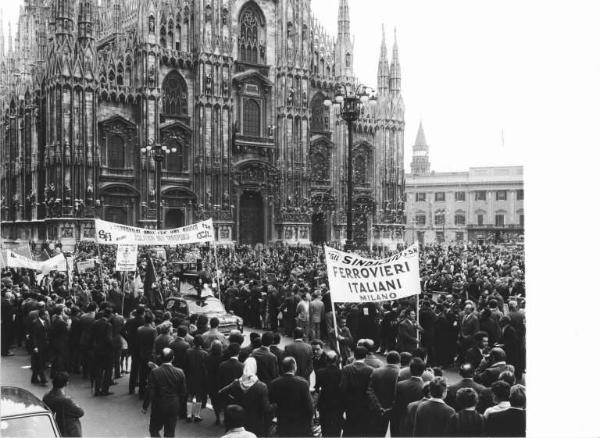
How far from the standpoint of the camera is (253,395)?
842cm

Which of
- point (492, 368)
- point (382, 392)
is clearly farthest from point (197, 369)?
point (492, 368)

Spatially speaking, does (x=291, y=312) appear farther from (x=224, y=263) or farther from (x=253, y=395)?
(x=224, y=263)

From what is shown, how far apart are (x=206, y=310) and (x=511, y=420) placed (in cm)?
1169

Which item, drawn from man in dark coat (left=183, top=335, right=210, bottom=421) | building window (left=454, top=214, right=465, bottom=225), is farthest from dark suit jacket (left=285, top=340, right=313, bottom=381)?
building window (left=454, top=214, right=465, bottom=225)

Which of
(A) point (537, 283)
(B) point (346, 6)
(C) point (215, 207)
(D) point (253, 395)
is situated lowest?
(D) point (253, 395)

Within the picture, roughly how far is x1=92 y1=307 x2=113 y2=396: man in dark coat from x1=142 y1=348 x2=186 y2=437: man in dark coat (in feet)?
10.7

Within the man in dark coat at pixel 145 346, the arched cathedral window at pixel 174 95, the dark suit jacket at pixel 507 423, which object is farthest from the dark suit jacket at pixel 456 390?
the arched cathedral window at pixel 174 95

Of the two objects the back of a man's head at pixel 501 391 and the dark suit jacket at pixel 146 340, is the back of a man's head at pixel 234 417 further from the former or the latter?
the dark suit jacket at pixel 146 340

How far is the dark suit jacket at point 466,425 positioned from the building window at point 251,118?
41.7 meters

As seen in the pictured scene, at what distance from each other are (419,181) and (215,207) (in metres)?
34.0

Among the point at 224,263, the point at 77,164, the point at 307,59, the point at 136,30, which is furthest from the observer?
the point at 307,59

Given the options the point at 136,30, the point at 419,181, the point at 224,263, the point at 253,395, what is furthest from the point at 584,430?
the point at 419,181

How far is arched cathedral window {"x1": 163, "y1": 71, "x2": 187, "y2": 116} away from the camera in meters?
44.3

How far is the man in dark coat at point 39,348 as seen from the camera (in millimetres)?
13039
